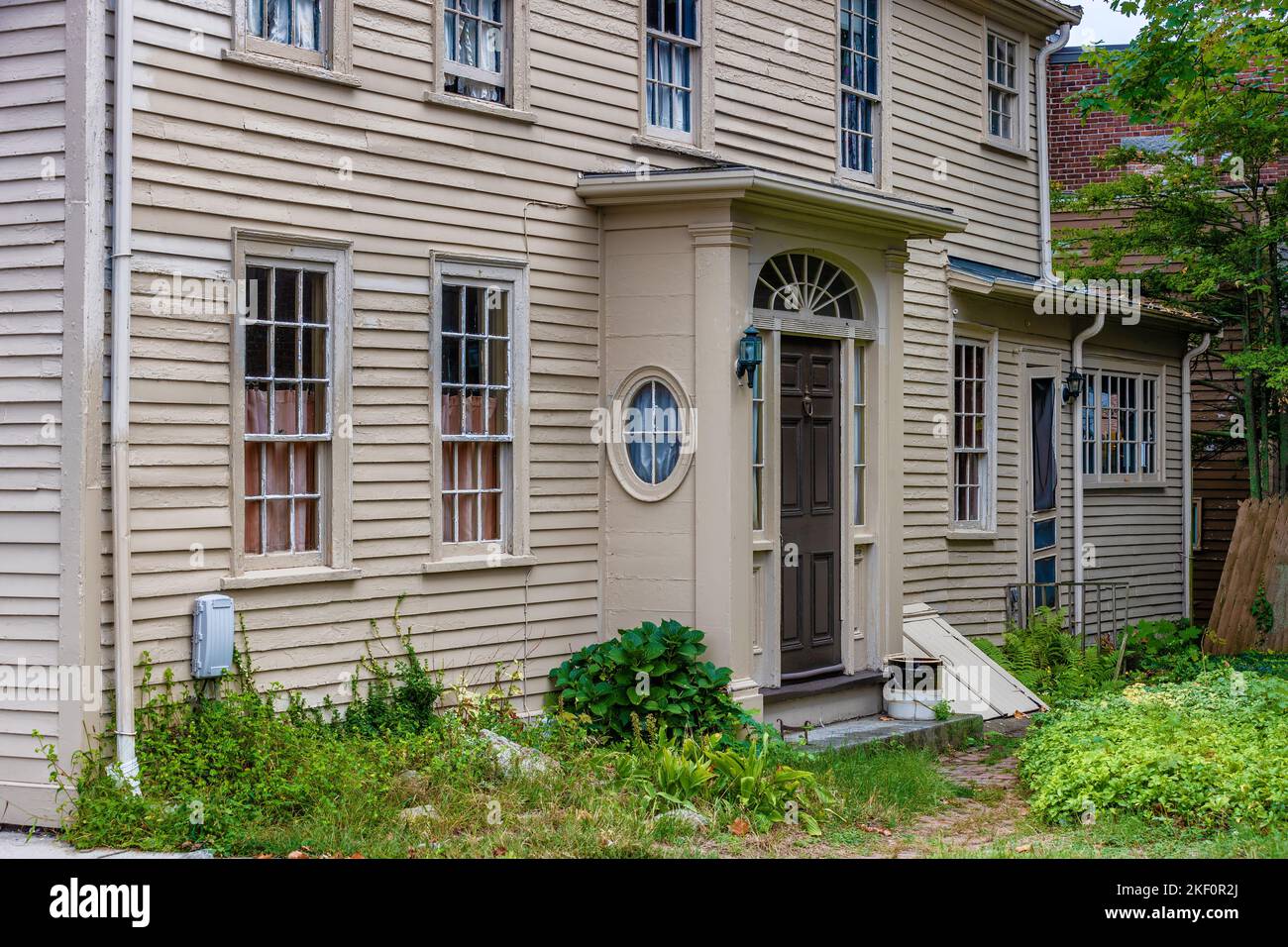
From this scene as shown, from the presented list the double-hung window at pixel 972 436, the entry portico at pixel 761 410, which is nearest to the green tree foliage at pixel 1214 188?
the double-hung window at pixel 972 436

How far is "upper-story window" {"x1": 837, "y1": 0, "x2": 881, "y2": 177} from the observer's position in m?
14.3

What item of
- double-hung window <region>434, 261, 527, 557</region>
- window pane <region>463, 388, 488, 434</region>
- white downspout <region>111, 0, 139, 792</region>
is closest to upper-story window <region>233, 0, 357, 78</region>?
white downspout <region>111, 0, 139, 792</region>

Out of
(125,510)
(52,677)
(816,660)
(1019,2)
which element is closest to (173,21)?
(125,510)

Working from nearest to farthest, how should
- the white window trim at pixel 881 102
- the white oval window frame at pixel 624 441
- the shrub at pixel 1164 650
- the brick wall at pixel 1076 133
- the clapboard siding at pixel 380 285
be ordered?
the clapboard siding at pixel 380 285 → the white oval window frame at pixel 624 441 → the white window trim at pixel 881 102 → the shrub at pixel 1164 650 → the brick wall at pixel 1076 133

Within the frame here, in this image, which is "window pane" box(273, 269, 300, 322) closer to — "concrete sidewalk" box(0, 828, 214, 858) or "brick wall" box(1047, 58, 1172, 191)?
"concrete sidewalk" box(0, 828, 214, 858)

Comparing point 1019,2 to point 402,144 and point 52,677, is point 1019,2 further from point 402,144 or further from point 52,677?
point 52,677

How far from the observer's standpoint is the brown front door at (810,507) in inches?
471

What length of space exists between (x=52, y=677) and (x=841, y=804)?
4604 millimetres

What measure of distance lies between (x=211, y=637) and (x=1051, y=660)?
31.9ft

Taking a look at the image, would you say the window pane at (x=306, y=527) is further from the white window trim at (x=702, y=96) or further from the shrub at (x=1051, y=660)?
the shrub at (x=1051, y=660)

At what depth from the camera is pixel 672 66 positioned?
12.2 m

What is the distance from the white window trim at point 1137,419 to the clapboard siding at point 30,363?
12651mm

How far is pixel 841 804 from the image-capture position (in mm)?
9195

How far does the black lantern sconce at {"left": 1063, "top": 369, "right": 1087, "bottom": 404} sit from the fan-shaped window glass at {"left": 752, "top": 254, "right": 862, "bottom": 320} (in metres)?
5.75
